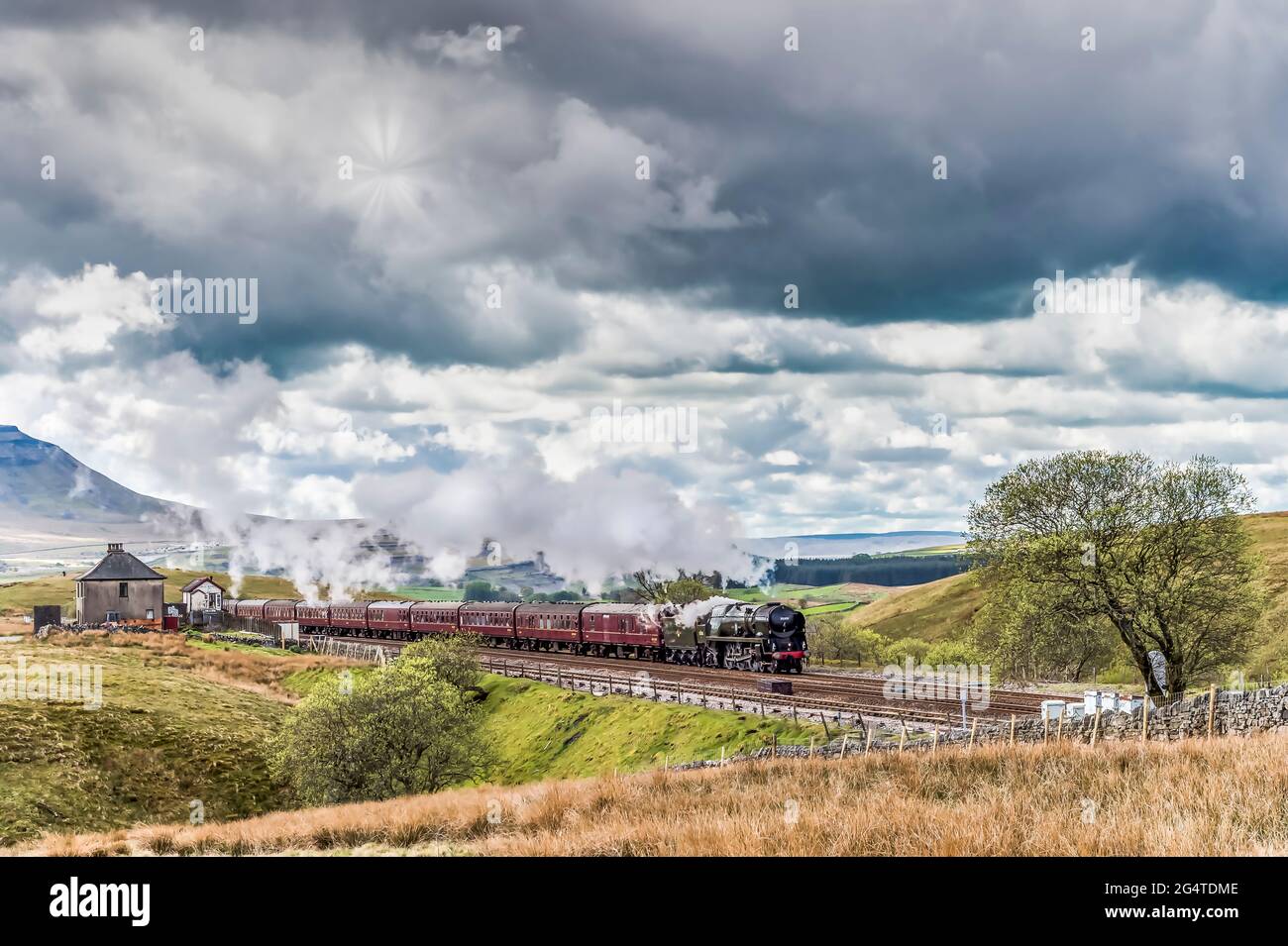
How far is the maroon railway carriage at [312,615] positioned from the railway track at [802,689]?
4481cm

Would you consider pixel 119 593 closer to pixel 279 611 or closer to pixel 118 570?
pixel 118 570

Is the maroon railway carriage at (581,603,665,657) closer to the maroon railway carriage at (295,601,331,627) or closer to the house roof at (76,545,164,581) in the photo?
the maroon railway carriage at (295,601,331,627)

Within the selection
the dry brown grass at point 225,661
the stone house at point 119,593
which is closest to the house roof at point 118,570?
the stone house at point 119,593

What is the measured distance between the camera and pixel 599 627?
67.8 metres

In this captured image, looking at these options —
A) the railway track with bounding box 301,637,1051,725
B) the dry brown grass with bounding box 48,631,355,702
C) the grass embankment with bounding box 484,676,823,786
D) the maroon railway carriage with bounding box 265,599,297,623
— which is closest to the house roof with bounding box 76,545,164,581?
the maroon railway carriage with bounding box 265,599,297,623

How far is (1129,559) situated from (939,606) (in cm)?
12281

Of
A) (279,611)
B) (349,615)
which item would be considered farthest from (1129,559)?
(279,611)

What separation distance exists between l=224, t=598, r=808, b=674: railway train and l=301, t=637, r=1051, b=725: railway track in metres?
1.44

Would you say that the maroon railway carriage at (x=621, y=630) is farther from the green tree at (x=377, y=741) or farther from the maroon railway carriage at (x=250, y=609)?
the maroon railway carriage at (x=250, y=609)

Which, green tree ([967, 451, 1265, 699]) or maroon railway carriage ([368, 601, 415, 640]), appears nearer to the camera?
green tree ([967, 451, 1265, 699])

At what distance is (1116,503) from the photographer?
45594 millimetres

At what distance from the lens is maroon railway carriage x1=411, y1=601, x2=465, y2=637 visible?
84825 millimetres
